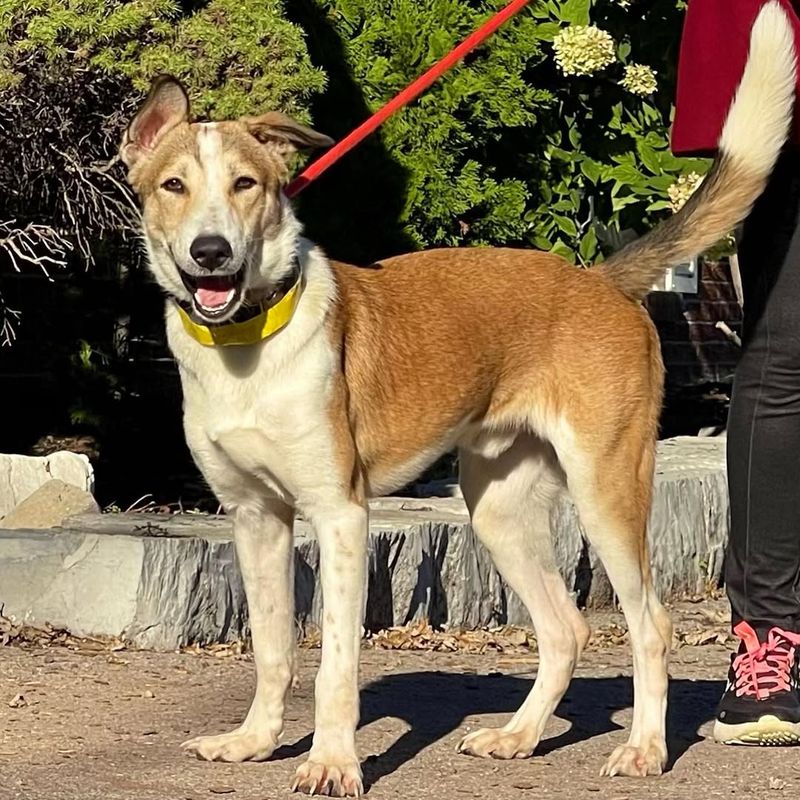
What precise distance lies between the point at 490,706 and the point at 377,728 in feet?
1.97

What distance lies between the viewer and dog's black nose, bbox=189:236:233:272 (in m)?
4.56

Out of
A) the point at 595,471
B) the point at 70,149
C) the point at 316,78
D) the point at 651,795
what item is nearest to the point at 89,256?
the point at 70,149

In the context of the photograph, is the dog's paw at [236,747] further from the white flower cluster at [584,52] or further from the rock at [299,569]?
the white flower cluster at [584,52]

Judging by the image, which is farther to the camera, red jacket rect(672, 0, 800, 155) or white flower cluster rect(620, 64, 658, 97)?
white flower cluster rect(620, 64, 658, 97)

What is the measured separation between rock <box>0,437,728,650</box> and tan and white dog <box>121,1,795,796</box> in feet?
3.58

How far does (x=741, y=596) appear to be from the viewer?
5.31 metres

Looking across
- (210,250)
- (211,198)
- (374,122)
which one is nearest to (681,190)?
(374,122)

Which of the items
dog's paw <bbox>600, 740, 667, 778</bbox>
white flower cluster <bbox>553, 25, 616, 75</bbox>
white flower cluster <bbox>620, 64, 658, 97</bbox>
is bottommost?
dog's paw <bbox>600, 740, 667, 778</bbox>

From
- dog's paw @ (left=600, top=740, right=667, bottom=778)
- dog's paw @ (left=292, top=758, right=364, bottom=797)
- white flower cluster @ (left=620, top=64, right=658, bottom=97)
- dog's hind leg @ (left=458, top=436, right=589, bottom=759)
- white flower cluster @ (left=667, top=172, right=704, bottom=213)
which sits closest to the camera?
dog's paw @ (left=292, top=758, right=364, bottom=797)

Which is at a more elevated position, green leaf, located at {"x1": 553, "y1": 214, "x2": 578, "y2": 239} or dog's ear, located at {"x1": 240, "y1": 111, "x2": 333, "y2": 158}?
dog's ear, located at {"x1": 240, "y1": 111, "x2": 333, "y2": 158}

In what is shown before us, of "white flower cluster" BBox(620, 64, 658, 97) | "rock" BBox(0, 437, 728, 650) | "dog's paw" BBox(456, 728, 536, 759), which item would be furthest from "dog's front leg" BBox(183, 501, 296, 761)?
"white flower cluster" BBox(620, 64, 658, 97)

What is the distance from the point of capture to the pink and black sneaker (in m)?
5.13

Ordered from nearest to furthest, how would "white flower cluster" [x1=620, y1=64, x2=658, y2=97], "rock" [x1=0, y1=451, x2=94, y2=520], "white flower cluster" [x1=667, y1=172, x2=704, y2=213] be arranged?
"rock" [x1=0, y1=451, x2=94, y2=520] → "white flower cluster" [x1=667, y1=172, x2=704, y2=213] → "white flower cluster" [x1=620, y1=64, x2=658, y2=97]

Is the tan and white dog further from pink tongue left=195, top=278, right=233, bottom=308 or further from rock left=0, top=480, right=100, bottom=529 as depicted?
rock left=0, top=480, right=100, bottom=529
